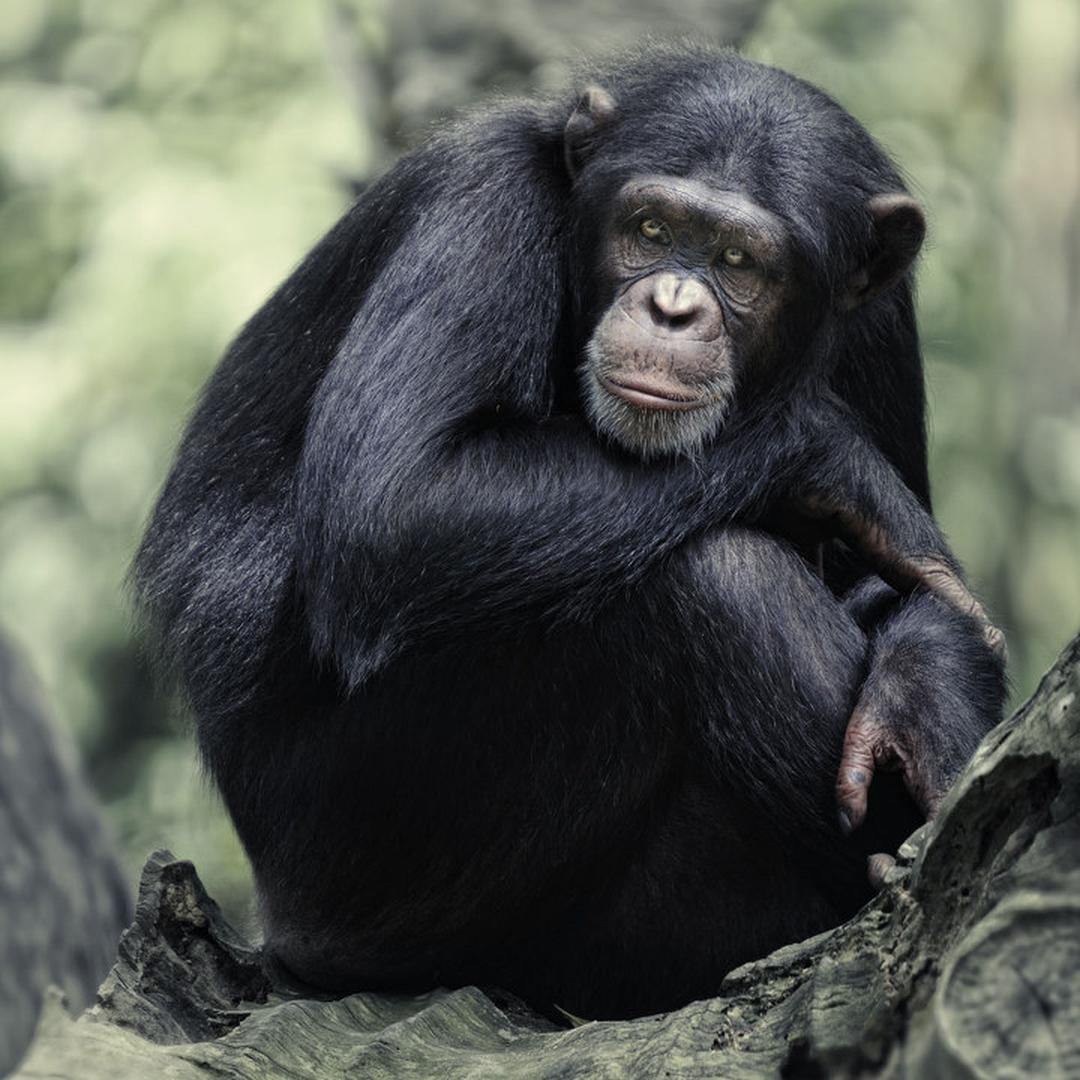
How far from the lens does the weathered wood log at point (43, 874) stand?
4.59 metres

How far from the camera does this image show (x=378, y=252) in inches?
161

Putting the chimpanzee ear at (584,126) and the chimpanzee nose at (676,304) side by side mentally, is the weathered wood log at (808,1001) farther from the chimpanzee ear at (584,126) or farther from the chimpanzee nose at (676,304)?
the chimpanzee ear at (584,126)

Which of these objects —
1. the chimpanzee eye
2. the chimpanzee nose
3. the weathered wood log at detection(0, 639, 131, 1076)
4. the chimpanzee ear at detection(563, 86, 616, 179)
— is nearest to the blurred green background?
the weathered wood log at detection(0, 639, 131, 1076)

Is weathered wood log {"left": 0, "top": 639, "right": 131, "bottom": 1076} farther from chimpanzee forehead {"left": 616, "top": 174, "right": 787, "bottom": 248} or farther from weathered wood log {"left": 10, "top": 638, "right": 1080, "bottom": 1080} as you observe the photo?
chimpanzee forehead {"left": 616, "top": 174, "right": 787, "bottom": 248}

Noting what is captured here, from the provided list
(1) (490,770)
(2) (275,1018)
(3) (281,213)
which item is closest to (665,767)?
(1) (490,770)

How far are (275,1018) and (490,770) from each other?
0.70 meters

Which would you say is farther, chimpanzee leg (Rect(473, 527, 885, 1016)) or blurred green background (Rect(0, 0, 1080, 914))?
blurred green background (Rect(0, 0, 1080, 914))

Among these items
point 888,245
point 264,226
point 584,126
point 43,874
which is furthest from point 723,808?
point 264,226

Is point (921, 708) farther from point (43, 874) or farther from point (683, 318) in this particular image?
point (43, 874)

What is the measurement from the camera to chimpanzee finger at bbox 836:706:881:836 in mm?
3461

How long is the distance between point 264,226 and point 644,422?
5.07 m

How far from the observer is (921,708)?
3570mm

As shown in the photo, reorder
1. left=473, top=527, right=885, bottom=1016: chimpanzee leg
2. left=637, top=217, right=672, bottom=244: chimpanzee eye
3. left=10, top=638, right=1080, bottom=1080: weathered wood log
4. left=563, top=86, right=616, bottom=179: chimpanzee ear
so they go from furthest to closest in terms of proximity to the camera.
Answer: left=563, top=86, right=616, bottom=179: chimpanzee ear
left=637, top=217, right=672, bottom=244: chimpanzee eye
left=473, top=527, right=885, bottom=1016: chimpanzee leg
left=10, top=638, right=1080, bottom=1080: weathered wood log

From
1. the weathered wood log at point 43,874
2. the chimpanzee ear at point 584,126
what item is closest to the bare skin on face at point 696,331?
the chimpanzee ear at point 584,126
